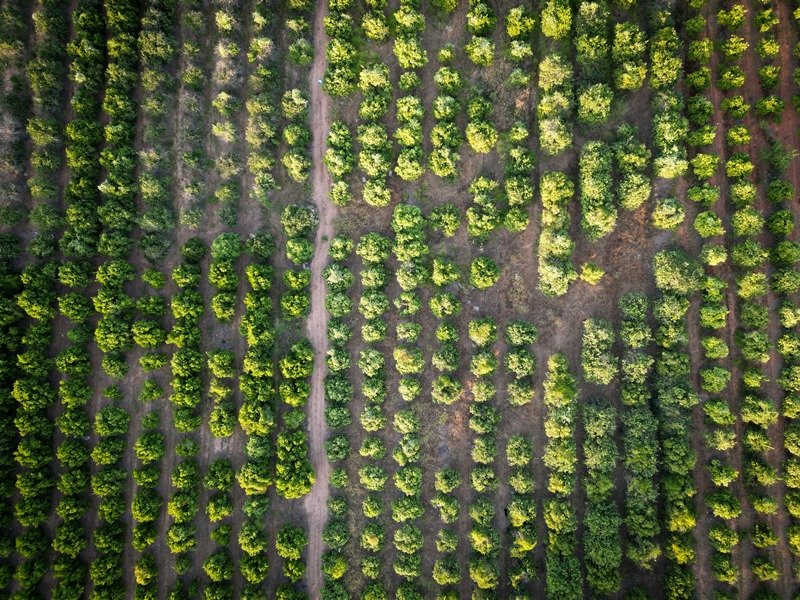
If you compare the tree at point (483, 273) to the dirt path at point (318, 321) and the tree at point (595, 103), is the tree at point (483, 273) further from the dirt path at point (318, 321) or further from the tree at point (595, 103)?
the tree at point (595, 103)

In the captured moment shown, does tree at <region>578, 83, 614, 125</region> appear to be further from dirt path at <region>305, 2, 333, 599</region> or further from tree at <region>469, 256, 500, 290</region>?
dirt path at <region>305, 2, 333, 599</region>

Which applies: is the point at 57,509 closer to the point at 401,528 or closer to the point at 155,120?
the point at 401,528

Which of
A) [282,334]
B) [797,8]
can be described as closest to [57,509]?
[282,334]

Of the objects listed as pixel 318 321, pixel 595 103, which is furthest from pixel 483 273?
pixel 595 103

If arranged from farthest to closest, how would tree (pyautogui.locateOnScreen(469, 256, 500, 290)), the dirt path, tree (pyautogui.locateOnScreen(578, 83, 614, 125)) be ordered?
the dirt path < tree (pyautogui.locateOnScreen(469, 256, 500, 290)) < tree (pyautogui.locateOnScreen(578, 83, 614, 125))

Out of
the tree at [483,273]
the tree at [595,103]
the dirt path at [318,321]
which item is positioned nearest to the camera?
the tree at [595,103]

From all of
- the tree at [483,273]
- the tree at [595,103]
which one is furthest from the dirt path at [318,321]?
the tree at [595,103]

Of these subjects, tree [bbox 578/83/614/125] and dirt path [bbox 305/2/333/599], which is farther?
dirt path [bbox 305/2/333/599]

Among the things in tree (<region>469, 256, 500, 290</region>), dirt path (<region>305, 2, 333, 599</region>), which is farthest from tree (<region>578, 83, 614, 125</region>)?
dirt path (<region>305, 2, 333, 599</region>)
